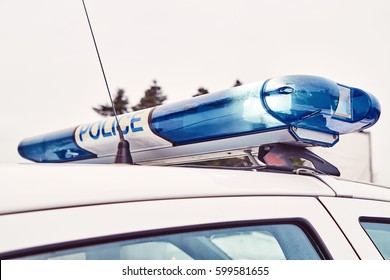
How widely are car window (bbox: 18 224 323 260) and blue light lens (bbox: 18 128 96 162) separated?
1.04 metres

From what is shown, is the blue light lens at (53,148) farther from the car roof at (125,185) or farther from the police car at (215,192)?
the car roof at (125,185)

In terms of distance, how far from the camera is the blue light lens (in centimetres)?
189

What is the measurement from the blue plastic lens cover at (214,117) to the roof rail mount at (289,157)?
95 mm

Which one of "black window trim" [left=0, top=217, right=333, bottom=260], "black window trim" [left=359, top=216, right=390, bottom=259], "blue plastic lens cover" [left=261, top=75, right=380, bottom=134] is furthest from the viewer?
"blue plastic lens cover" [left=261, top=75, right=380, bottom=134]

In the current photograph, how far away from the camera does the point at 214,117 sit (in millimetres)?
1389

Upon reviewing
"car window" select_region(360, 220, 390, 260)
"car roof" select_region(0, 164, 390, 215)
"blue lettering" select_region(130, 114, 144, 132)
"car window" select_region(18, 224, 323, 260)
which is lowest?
"car window" select_region(360, 220, 390, 260)

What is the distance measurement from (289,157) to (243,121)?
0.65ft

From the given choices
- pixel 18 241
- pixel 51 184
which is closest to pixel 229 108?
pixel 51 184

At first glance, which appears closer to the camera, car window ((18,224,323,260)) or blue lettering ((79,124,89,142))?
car window ((18,224,323,260))

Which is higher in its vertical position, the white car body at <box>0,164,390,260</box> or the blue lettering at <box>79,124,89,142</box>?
the blue lettering at <box>79,124,89,142</box>

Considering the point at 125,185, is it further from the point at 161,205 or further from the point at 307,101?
the point at 307,101

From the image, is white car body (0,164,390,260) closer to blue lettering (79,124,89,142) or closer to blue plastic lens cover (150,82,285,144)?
blue plastic lens cover (150,82,285,144)

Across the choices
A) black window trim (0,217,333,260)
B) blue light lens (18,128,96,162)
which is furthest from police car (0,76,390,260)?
blue light lens (18,128,96,162)

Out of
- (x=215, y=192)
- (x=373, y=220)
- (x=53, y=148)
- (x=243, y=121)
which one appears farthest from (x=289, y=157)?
(x=53, y=148)
